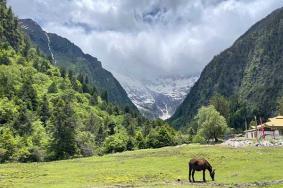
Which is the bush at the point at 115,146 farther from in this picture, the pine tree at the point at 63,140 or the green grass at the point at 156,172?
the green grass at the point at 156,172

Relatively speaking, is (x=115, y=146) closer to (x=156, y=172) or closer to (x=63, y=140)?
(x=63, y=140)

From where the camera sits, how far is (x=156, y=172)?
75562 mm

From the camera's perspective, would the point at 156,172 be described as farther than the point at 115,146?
No

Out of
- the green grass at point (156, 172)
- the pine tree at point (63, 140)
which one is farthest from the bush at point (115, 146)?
the green grass at point (156, 172)

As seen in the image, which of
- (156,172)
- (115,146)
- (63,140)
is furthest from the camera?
(115,146)

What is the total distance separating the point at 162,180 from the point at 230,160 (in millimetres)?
23892

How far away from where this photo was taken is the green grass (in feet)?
208

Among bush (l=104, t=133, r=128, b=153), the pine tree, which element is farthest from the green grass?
bush (l=104, t=133, r=128, b=153)

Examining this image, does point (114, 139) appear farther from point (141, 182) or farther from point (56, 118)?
point (141, 182)

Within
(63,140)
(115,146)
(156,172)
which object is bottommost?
(156,172)

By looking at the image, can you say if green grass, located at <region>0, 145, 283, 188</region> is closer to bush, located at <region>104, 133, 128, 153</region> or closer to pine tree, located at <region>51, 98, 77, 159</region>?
pine tree, located at <region>51, 98, 77, 159</region>

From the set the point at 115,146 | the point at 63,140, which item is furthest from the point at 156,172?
the point at 115,146

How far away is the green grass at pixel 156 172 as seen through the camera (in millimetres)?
63441

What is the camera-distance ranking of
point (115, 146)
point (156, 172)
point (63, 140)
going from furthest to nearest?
point (115, 146) < point (63, 140) < point (156, 172)
